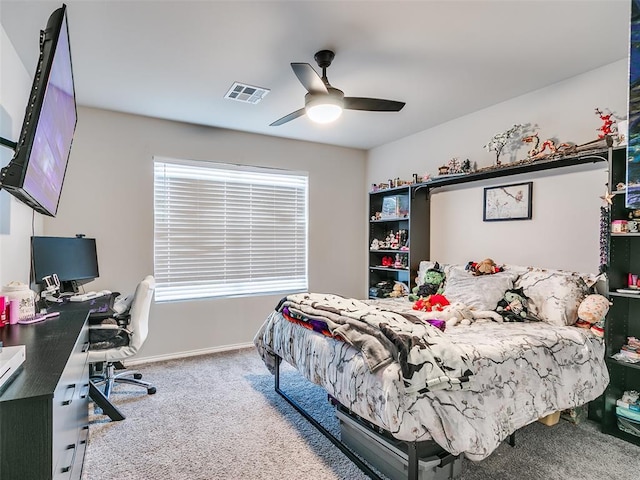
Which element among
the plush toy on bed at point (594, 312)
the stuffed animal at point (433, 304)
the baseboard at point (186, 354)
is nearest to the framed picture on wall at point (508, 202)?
the plush toy on bed at point (594, 312)

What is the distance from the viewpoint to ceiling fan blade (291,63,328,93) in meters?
1.96

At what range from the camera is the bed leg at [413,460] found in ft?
5.41

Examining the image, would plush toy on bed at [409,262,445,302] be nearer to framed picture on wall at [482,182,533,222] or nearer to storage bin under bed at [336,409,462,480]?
framed picture on wall at [482,182,533,222]

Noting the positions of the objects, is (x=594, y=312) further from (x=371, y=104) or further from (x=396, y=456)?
(x=371, y=104)

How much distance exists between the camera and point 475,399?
1.71m

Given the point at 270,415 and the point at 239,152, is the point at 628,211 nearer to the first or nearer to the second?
the point at 270,415

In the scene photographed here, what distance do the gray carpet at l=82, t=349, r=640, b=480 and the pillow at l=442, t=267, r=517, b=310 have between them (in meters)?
0.91

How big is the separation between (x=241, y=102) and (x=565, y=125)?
2839 mm

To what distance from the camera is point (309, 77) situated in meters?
2.08

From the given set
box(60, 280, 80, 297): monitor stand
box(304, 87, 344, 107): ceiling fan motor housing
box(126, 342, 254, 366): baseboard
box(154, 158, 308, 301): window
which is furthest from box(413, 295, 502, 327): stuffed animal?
box(60, 280, 80, 297): monitor stand

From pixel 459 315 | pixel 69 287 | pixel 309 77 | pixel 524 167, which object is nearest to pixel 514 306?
pixel 459 315

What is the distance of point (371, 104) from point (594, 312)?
207 cm

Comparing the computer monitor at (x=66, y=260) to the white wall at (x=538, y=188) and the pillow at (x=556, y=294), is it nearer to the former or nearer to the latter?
the white wall at (x=538, y=188)

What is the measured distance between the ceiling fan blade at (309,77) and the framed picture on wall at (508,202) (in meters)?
2.10
